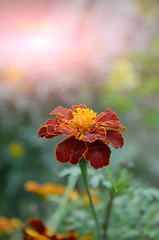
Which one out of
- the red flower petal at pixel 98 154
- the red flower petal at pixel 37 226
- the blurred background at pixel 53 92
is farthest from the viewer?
the blurred background at pixel 53 92

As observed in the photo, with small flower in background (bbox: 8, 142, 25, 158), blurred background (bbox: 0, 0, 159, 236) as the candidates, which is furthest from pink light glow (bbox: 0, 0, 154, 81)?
small flower in background (bbox: 8, 142, 25, 158)

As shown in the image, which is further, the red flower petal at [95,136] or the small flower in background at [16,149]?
the small flower in background at [16,149]

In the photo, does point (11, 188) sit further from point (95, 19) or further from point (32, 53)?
point (95, 19)

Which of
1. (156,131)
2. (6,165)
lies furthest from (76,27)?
(6,165)

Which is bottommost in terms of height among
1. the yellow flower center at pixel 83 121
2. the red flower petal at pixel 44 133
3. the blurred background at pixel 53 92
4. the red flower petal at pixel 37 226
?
the red flower petal at pixel 37 226

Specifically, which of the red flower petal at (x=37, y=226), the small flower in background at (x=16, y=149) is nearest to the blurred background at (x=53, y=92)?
the small flower in background at (x=16, y=149)

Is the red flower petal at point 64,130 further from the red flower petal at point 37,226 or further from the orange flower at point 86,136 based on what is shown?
the red flower petal at point 37,226
